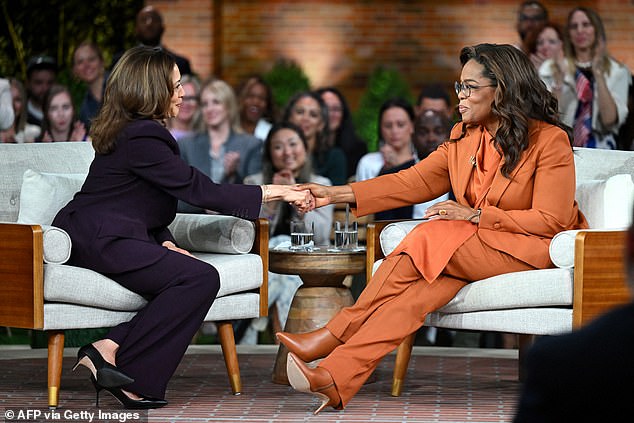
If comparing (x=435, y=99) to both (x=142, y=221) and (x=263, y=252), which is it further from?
(x=142, y=221)

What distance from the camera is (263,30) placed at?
38.2ft

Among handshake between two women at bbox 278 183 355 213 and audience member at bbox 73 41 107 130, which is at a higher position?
audience member at bbox 73 41 107 130

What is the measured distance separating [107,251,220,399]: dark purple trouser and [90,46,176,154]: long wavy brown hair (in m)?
0.50

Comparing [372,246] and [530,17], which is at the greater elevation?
[530,17]

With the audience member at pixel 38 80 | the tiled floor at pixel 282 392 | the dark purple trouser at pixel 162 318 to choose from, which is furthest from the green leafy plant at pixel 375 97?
the dark purple trouser at pixel 162 318

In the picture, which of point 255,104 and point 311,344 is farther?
point 255,104

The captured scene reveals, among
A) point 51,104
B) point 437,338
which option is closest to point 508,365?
point 437,338

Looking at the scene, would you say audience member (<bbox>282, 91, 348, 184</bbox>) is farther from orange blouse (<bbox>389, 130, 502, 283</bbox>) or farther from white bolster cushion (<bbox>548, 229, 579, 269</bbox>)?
white bolster cushion (<bbox>548, 229, 579, 269</bbox>)

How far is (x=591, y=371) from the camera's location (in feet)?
4.67

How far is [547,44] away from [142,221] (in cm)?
386

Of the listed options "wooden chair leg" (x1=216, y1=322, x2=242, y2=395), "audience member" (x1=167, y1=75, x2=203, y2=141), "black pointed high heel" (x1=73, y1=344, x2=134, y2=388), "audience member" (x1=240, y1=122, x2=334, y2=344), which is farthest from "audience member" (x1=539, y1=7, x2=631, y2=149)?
"black pointed high heel" (x1=73, y1=344, x2=134, y2=388)

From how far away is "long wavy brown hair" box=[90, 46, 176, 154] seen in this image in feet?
14.0

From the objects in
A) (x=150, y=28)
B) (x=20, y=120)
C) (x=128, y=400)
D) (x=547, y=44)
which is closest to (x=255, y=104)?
(x=150, y=28)

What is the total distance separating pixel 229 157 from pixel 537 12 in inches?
94.9
